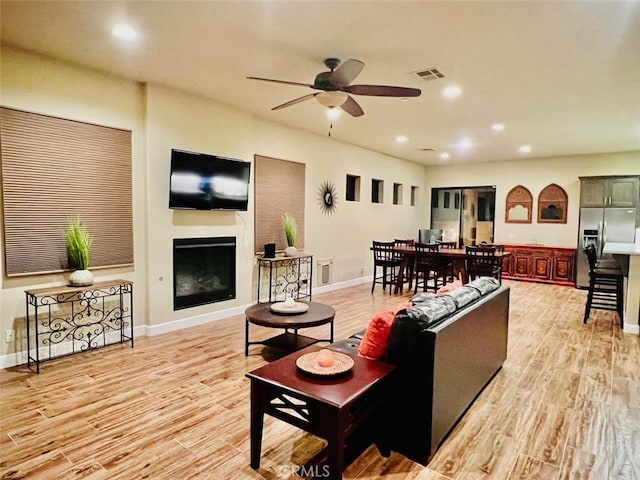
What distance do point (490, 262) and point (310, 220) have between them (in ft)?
10.5

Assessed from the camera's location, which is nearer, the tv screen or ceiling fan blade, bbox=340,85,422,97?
ceiling fan blade, bbox=340,85,422,97

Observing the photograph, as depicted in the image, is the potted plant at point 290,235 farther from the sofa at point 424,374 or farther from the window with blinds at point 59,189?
the sofa at point 424,374

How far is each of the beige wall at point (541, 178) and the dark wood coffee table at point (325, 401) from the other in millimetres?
8206

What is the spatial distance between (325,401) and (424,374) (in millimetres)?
678

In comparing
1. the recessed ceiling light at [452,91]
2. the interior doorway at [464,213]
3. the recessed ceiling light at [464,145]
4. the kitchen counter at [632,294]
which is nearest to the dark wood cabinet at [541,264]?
the interior doorway at [464,213]

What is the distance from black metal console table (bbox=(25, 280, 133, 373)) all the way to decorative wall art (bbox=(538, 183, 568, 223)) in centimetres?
871

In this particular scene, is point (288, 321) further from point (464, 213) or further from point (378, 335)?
point (464, 213)

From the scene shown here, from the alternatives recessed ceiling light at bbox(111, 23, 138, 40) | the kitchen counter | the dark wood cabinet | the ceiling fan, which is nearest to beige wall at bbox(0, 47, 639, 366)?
the dark wood cabinet

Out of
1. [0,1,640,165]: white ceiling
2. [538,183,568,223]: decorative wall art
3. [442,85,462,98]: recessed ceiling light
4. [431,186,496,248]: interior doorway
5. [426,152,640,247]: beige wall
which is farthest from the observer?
[431,186,496,248]: interior doorway

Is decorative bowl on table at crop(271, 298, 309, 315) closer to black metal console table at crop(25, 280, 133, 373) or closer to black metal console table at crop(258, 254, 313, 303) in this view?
black metal console table at crop(25, 280, 133, 373)

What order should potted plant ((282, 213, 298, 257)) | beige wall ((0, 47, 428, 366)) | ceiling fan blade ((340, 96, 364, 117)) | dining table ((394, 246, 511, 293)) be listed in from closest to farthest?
1. beige wall ((0, 47, 428, 366))
2. ceiling fan blade ((340, 96, 364, 117))
3. potted plant ((282, 213, 298, 257))
4. dining table ((394, 246, 511, 293))

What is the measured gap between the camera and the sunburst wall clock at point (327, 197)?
712 centimetres

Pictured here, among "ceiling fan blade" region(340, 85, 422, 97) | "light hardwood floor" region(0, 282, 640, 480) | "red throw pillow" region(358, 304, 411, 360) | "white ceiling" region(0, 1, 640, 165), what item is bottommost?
"light hardwood floor" region(0, 282, 640, 480)

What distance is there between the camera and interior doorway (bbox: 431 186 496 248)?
9695mm
